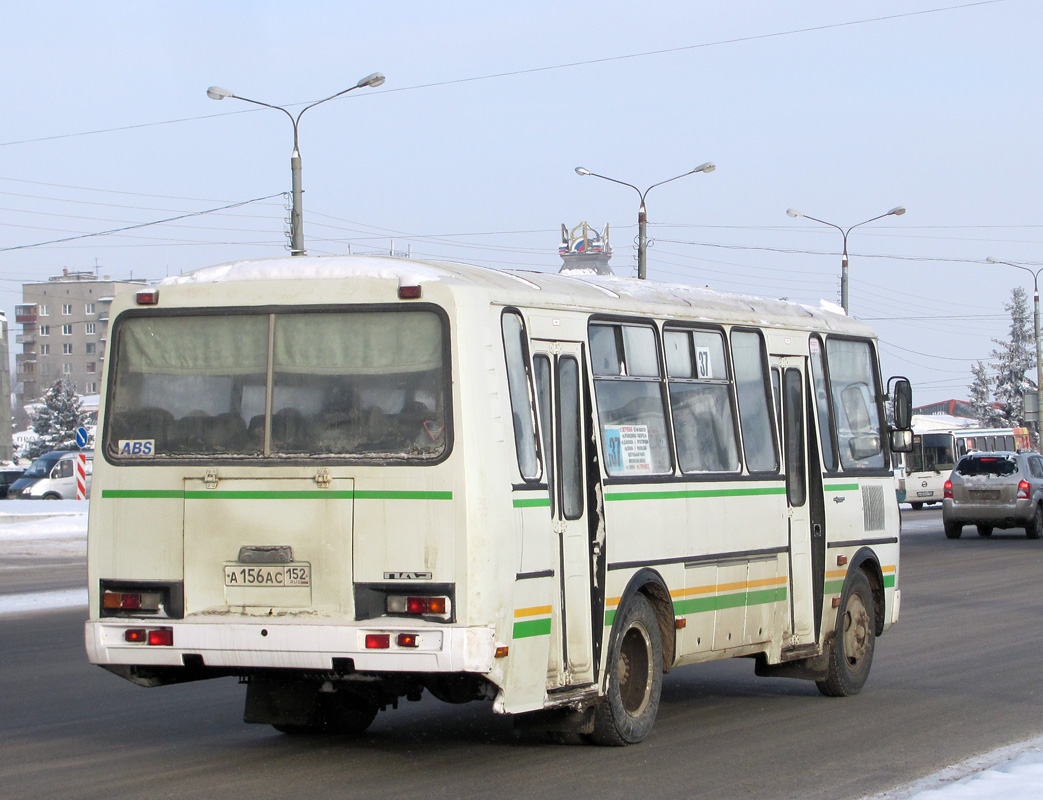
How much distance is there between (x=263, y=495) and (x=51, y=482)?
46646mm

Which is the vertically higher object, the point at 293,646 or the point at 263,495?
the point at 263,495

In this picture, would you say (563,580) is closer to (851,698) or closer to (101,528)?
(101,528)

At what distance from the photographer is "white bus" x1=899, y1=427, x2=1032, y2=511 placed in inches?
1983

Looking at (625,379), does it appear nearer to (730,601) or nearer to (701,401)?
(701,401)

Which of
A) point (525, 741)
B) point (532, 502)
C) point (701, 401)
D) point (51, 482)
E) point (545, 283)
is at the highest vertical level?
point (545, 283)

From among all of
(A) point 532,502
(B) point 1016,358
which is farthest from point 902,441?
(B) point 1016,358

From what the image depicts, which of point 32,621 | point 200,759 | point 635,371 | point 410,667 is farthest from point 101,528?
point 32,621

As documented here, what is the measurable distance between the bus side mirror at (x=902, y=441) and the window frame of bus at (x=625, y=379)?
348 centimetres

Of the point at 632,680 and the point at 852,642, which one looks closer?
the point at 632,680

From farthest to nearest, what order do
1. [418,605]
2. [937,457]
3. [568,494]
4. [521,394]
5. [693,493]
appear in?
[937,457] < [693,493] < [568,494] < [521,394] < [418,605]

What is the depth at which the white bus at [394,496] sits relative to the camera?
24.9 ft

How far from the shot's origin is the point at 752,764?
27.7 ft

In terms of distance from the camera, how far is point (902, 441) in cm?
1242

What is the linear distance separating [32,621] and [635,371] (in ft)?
32.8
